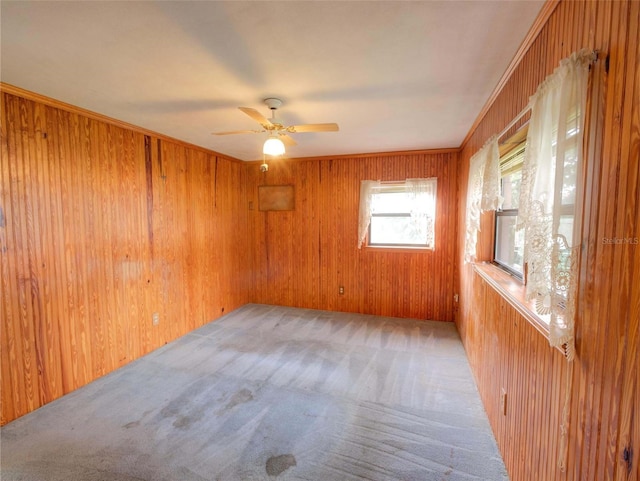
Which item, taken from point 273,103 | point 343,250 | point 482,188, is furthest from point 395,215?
point 273,103

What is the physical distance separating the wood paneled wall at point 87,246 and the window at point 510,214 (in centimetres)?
332

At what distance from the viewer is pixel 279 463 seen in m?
1.66

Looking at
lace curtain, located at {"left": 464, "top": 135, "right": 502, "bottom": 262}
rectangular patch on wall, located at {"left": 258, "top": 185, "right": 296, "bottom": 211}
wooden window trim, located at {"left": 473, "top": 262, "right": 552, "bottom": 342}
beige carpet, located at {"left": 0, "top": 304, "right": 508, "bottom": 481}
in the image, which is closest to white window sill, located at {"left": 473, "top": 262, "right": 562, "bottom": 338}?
wooden window trim, located at {"left": 473, "top": 262, "right": 552, "bottom": 342}

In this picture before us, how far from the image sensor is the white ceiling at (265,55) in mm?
1268

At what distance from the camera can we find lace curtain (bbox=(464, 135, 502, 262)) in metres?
1.94

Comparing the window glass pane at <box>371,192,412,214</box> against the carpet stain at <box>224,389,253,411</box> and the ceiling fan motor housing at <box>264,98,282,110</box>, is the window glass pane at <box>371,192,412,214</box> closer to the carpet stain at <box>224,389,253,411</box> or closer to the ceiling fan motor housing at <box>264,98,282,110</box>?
the ceiling fan motor housing at <box>264,98,282,110</box>

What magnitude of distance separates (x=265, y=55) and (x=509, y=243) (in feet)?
7.45

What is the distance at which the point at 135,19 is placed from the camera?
1.31 meters

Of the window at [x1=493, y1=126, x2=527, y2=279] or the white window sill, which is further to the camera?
the window at [x1=493, y1=126, x2=527, y2=279]

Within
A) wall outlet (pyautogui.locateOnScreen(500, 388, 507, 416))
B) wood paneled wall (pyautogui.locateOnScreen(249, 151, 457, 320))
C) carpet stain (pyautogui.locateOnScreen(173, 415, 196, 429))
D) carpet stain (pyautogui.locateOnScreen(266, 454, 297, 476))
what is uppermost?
wood paneled wall (pyautogui.locateOnScreen(249, 151, 457, 320))

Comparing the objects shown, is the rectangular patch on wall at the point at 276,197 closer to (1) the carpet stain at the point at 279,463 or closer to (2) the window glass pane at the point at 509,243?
(2) the window glass pane at the point at 509,243

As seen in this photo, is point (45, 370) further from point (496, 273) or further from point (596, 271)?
point (496, 273)

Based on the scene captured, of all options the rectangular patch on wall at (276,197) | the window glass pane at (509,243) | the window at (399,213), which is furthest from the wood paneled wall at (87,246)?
the window glass pane at (509,243)

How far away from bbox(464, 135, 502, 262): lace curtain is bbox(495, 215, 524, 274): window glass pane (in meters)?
0.20
